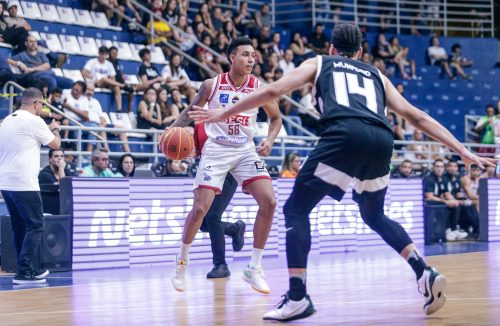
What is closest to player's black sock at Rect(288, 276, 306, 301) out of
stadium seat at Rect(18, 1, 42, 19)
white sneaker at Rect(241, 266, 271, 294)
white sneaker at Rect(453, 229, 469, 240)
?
white sneaker at Rect(241, 266, 271, 294)

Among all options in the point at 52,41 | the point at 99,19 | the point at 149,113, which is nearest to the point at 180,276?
the point at 149,113

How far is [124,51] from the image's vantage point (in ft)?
63.5

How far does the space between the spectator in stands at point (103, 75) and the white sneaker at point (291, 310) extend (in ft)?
38.5

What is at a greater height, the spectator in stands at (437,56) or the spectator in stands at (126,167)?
the spectator in stands at (437,56)

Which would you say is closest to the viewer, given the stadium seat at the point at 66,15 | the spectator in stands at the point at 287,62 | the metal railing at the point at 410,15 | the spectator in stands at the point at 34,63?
the spectator in stands at the point at 34,63

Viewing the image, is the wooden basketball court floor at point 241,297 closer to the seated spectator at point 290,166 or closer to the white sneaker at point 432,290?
the white sneaker at point 432,290

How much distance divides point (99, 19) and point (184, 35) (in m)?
1.93

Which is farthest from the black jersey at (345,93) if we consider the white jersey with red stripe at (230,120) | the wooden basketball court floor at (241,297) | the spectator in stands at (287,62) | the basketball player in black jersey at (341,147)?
the spectator in stands at (287,62)

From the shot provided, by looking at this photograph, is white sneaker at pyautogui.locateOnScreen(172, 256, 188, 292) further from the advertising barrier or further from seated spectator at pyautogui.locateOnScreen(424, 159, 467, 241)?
seated spectator at pyautogui.locateOnScreen(424, 159, 467, 241)

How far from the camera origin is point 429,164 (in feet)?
68.5

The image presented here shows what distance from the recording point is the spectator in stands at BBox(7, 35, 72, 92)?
16.0 metres

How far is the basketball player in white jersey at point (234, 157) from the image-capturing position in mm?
8570

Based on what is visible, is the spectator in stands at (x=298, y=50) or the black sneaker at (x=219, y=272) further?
the spectator in stands at (x=298, y=50)

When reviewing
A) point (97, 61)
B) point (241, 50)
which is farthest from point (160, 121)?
point (241, 50)
